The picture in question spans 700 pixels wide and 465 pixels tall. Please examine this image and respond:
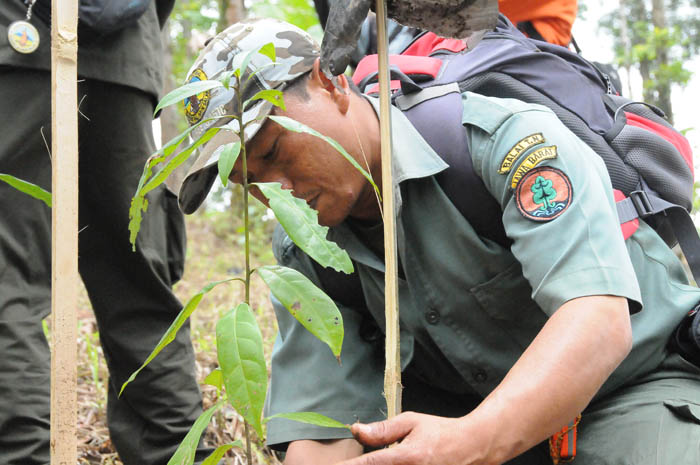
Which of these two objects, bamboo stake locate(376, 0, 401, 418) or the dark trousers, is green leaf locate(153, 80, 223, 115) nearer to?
bamboo stake locate(376, 0, 401, 418)

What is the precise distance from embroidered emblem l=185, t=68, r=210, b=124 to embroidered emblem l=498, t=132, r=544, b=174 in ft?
2.22

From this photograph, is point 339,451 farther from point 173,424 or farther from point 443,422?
point 443,422

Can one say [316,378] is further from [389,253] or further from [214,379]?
[389,253]

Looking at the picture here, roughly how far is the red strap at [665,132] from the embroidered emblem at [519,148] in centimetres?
45

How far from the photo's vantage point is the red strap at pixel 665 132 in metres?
1.87

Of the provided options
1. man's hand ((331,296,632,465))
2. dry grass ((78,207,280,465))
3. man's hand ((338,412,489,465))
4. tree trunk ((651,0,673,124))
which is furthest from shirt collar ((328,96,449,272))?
tree trunk ((651,0,673,124))

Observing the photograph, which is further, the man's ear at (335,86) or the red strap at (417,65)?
the red strap at (417,65)

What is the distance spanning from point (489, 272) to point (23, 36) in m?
1.33

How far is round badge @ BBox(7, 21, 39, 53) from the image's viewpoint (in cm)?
195

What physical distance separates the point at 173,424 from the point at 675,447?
1435 millimetres

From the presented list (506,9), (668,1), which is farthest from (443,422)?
(668,1)

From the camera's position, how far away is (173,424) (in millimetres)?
2338

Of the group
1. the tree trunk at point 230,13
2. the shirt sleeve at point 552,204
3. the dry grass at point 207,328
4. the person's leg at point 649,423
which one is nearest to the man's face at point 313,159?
the shirt sleeve at point 552,204

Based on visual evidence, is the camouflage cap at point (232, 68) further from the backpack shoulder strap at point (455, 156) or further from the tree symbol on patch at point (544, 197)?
the tree symbol on patch at point (544, 197)
